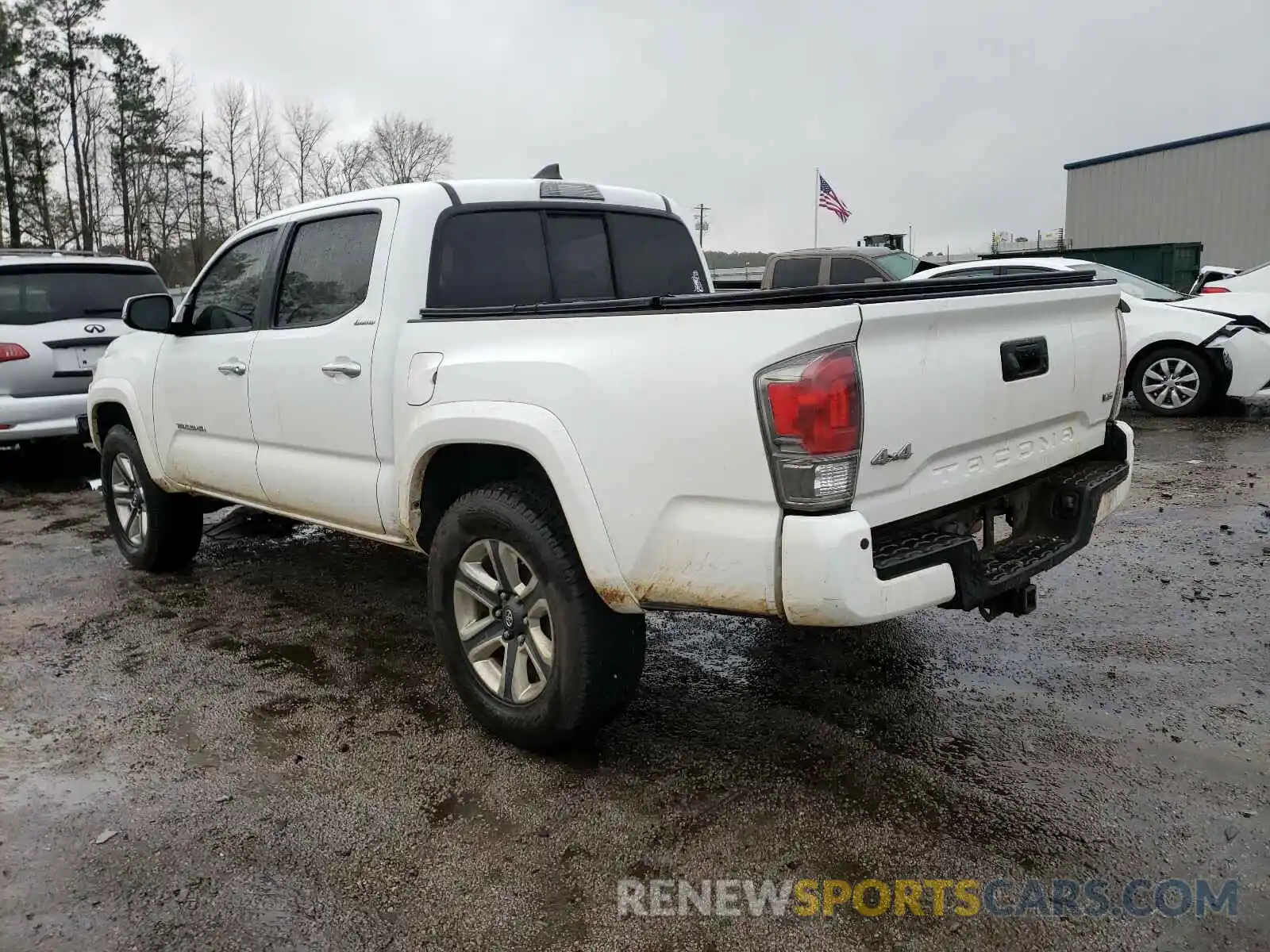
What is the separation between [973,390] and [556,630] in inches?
56.5

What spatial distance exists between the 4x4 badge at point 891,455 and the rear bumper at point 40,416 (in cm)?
704

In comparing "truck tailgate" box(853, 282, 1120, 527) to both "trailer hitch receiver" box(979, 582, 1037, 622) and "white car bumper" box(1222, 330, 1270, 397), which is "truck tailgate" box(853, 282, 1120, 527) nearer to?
"trailer hitch receiver" box(979, 582, 1037, 622)

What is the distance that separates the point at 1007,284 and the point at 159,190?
47.0 m

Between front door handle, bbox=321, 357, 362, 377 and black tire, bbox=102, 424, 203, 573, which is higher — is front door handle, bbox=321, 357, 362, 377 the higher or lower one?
the higher one

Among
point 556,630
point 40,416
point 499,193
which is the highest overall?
point 499,193

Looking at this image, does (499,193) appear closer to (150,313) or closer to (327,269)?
(327,269)

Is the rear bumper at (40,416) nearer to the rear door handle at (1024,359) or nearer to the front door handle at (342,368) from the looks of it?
the front door handle at (342,368)

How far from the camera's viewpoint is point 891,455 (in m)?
2.65

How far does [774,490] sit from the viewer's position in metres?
2.56

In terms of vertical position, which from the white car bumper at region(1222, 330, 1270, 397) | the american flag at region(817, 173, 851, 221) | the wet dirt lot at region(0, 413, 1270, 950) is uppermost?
the american flag at region(817, 173, 851, 221)

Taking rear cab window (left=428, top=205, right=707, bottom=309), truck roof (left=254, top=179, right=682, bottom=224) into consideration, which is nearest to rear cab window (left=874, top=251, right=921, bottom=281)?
rear cab window (left=428, top=205, right=707, bottom=309)

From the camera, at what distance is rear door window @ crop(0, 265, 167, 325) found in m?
7.96

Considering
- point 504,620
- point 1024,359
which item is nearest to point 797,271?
point 1024,359

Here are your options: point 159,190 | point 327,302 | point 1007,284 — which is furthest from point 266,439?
point 159,190
